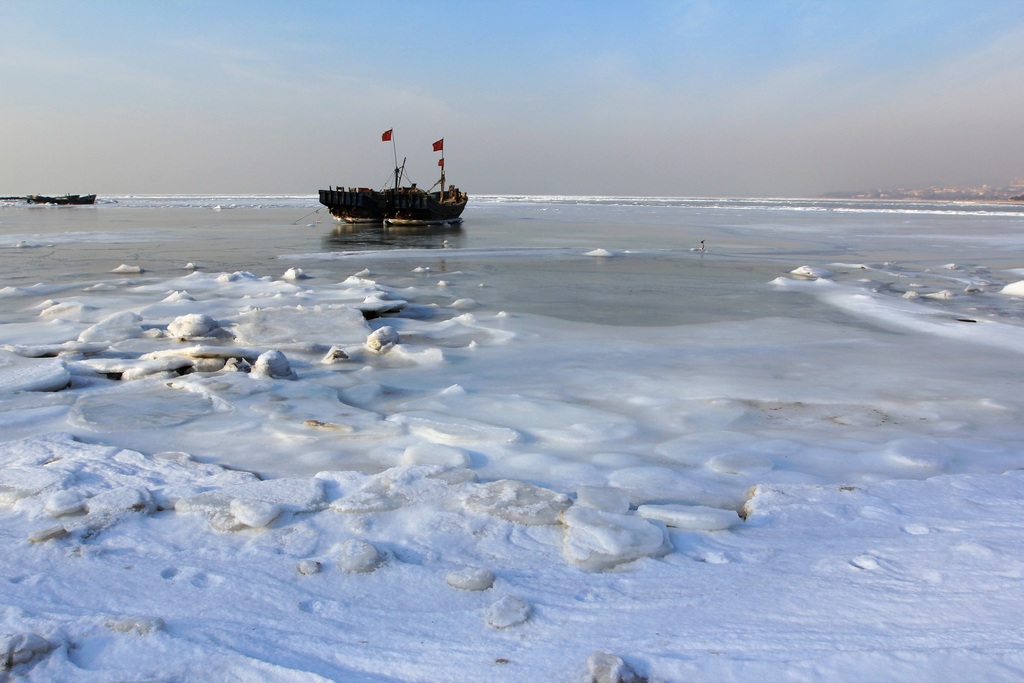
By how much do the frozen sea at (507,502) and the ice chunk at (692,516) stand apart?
10mm

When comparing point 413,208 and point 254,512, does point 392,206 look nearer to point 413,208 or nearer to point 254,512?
point 413,208

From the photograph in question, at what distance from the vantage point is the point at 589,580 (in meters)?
1.87

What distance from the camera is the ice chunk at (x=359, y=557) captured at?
1907 millimetres

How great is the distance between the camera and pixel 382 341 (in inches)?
196

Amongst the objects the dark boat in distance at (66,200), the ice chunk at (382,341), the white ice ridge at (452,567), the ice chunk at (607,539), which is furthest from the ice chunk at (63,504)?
the dark boat in distance at (66,200)

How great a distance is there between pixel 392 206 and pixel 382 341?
24.6 meters

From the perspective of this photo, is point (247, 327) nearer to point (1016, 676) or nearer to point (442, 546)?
point (442, 546)

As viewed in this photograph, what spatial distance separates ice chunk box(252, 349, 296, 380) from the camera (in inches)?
160

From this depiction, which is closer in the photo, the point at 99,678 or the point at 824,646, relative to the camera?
the point at 99,678

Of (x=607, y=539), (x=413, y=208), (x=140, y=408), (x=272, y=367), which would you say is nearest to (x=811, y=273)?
(x=272, y=367)

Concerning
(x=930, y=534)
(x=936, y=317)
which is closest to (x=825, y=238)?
(x=936, y=317)

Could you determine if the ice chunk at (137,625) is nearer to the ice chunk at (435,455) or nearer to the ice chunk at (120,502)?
the ice chunk at (120,502)

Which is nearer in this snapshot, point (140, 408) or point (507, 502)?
point (507, 502)

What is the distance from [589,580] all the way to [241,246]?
53.5ft
